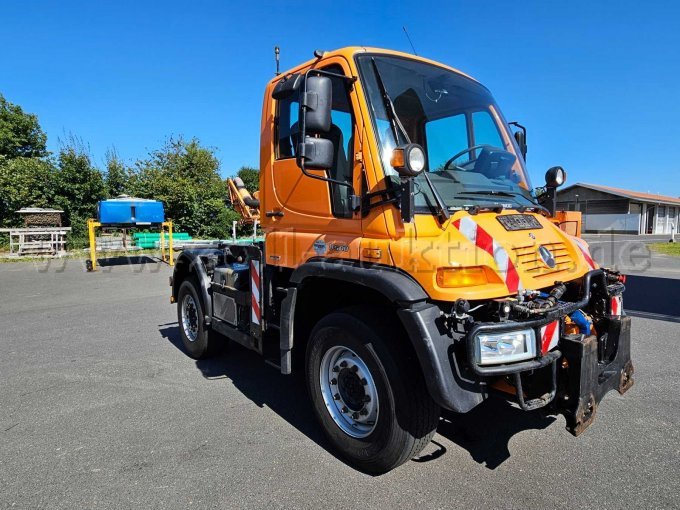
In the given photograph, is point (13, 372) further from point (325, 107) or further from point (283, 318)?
point (325, 107)

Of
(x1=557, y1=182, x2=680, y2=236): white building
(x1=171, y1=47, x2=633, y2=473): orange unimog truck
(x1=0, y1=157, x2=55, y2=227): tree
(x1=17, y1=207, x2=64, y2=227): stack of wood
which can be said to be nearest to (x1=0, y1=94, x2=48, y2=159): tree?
(x1=0, y1=157, x2=55, y2=227): tree

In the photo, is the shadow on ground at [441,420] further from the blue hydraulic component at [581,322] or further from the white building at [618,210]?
the white building at [618,210]

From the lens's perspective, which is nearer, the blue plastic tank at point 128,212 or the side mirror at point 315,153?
the side mirror at point 315,153

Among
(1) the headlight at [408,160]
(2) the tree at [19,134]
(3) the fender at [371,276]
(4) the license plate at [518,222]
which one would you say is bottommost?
(3) the fender at [371,276]

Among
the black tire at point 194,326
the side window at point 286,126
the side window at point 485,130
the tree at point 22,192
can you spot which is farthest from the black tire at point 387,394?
the tree at point 22,192

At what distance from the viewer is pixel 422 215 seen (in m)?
2.60

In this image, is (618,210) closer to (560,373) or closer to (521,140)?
(521,140)

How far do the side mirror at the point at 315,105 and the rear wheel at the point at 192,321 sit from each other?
3.04 meters

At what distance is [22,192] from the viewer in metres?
20.7

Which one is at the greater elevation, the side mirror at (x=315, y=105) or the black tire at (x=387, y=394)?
the side mirror at (x=315, y=105)


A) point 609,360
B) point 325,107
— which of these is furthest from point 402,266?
point 609,360

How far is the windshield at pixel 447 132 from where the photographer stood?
9.16 ft

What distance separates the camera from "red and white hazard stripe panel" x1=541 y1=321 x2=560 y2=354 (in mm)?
2303

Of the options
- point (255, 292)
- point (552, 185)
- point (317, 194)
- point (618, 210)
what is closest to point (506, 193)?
point (552, 185)
